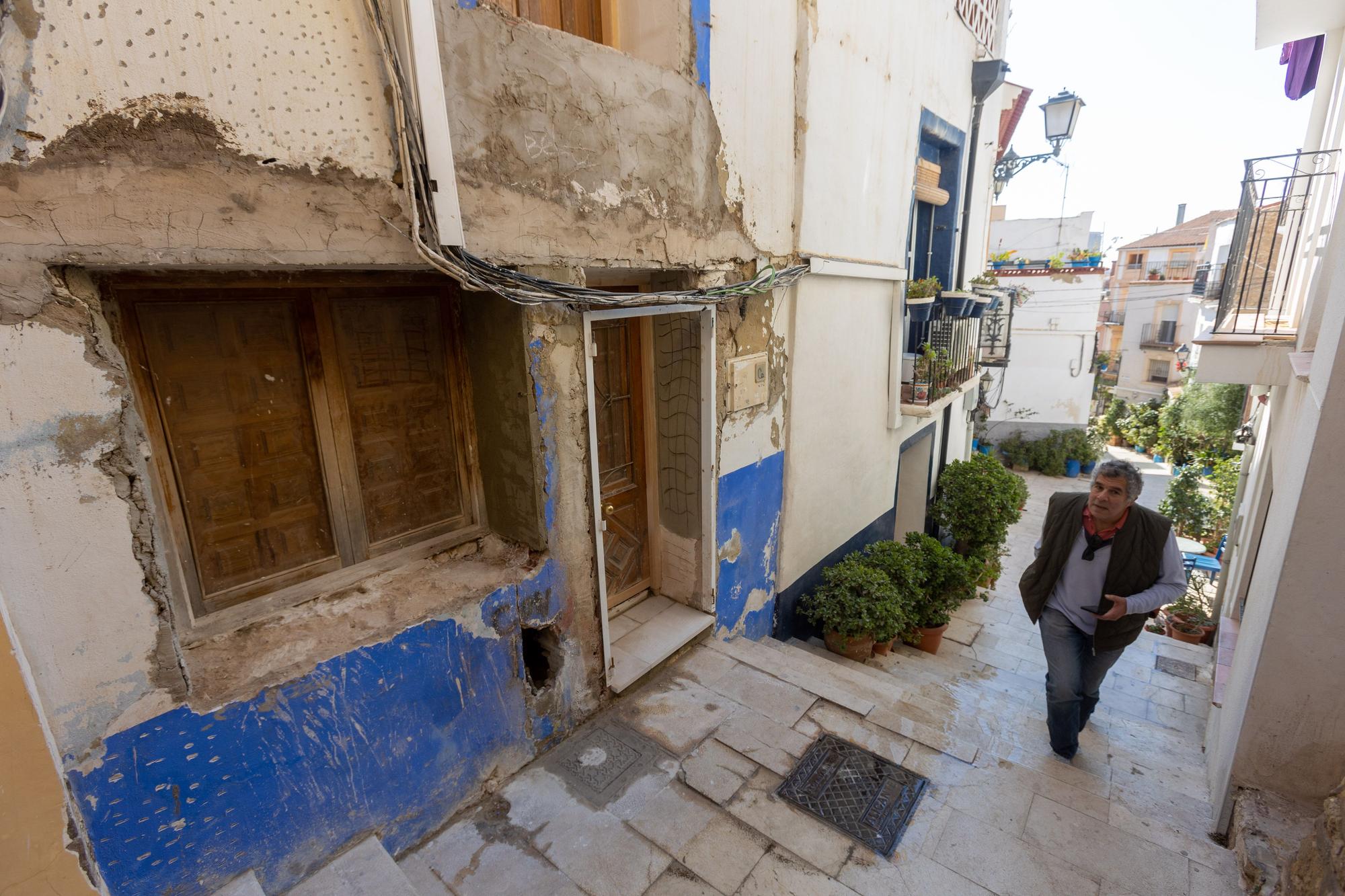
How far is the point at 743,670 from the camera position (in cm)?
442

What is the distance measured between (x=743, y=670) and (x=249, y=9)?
4.30m

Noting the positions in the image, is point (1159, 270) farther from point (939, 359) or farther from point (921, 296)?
point (921, 296)

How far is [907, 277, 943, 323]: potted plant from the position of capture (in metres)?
7.21

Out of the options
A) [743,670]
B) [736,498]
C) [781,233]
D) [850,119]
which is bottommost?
[743,670]

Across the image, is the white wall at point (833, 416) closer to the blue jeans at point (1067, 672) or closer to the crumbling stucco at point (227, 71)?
the blue jeans at point (1067, 672)

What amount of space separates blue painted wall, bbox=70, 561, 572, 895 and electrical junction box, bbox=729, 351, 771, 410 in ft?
6.36

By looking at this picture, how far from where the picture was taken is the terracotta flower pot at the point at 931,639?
657 cm

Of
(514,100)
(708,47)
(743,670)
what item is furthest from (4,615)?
(708,47)

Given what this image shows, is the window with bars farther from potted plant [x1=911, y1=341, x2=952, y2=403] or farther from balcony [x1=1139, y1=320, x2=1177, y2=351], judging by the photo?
balcony [x1=1139, y1=320, x2=1177, y2=351]

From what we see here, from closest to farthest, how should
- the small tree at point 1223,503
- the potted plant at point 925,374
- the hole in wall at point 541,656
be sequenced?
the hole in wall at point 541,656 → the potted plant at point 925,374 → the small tree at point 1223,503

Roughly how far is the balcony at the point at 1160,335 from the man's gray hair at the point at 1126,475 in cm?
3086

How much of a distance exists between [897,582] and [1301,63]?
707 cm

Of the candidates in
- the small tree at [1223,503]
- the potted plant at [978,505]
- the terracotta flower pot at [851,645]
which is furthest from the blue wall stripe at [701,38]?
the small tree at [1223,503]

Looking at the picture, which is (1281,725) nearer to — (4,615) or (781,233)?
(781,233)
